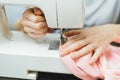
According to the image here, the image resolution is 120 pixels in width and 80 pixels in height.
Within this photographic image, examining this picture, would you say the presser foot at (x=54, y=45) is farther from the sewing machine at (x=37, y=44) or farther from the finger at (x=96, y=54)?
the finger at (x=96, y=54)

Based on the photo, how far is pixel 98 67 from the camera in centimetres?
78

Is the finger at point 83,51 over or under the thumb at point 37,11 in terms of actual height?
under

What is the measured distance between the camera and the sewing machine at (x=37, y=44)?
2.54ft

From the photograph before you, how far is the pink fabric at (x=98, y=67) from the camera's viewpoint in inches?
29.5

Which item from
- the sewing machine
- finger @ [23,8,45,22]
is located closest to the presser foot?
the sewing machine

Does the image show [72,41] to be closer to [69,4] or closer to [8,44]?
[69,4]

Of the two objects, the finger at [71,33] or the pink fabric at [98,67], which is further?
the finger at [71,33]

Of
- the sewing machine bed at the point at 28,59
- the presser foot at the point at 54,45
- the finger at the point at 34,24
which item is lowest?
the sewing machine bed at the point at 28,59

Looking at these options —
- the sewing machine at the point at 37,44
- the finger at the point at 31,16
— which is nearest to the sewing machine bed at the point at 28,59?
the sewing machine at the point at 37,44

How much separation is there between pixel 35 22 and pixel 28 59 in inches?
5.0

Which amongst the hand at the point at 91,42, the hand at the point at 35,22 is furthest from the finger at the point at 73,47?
the hand at the point at 35,22

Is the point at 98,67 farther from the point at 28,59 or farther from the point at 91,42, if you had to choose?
the point at 28,59

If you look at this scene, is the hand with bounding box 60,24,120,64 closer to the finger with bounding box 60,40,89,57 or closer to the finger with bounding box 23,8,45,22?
the finger with bounding box 60,40,89,57

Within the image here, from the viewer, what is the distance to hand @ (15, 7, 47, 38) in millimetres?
847
